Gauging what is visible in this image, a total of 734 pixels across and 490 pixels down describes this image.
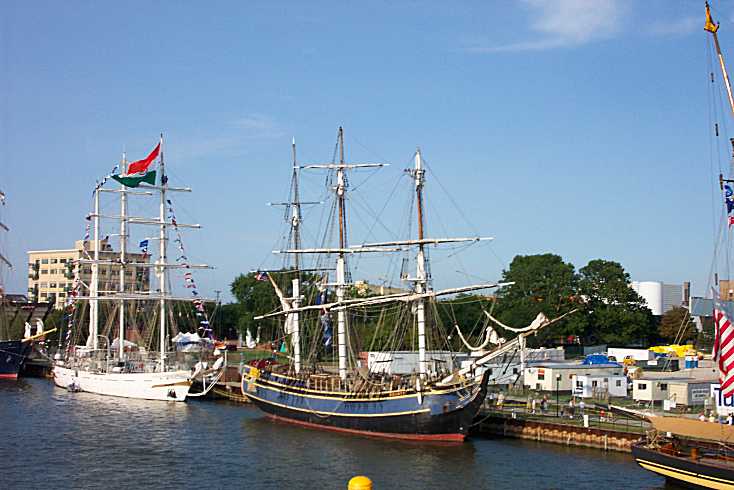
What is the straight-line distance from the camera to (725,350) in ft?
125

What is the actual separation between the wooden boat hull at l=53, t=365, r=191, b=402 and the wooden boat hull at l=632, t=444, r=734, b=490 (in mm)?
45307

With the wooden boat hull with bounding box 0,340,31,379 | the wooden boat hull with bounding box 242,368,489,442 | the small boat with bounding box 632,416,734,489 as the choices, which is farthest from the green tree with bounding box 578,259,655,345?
the small boat with bounding box 632,416,734,489

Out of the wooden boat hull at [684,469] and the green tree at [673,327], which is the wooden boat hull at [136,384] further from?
the green tree at [673,327]

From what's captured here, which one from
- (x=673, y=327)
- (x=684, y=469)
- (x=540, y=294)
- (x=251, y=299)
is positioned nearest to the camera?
(x=684, y=469)

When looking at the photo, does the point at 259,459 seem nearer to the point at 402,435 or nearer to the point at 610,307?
the point at 402,435

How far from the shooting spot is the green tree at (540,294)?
10969 centimetres

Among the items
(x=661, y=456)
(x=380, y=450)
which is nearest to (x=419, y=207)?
(x=380, y=450)

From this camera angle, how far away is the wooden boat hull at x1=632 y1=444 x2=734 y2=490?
115ft

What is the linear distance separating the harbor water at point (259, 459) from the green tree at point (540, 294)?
53.4m

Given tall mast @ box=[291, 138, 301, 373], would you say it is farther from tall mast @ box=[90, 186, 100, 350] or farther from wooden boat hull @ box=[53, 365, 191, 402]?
tall mast @ box=[90, 186, 100, 350]


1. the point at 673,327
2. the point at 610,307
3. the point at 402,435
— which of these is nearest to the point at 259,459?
the point at 402,435

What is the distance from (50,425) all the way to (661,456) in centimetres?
4101

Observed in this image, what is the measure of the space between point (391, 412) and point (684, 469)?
2016 centimetres

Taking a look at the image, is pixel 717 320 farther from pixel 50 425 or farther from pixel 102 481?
pixel 50 425
